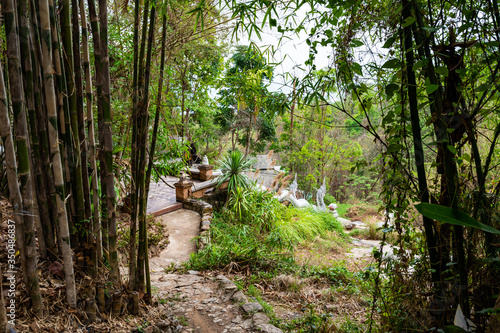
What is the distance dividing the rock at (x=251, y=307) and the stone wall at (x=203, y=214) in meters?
1.69

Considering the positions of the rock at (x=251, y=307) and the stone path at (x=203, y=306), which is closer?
the stone path at (x=203, y=306)

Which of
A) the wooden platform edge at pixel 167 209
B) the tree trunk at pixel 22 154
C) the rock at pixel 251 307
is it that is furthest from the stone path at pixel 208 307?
the wooden platform edge at pixel 167 209

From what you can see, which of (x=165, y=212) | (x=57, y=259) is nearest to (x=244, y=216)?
(x=165, y=212)

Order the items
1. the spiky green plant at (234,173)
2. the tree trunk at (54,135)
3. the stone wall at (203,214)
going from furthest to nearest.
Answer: the spiky green plant at (234,173), the stone wall at (203,214), the tree trunk at (54,135)

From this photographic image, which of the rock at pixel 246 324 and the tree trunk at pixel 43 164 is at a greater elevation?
the tree trunk at pixel 43 164

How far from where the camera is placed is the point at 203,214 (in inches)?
207

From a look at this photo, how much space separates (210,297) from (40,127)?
172 centimetres

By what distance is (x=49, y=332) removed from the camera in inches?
46.8

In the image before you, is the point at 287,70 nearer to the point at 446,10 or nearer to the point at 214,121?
the point at 446,10

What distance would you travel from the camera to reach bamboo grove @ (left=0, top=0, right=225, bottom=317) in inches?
43.0

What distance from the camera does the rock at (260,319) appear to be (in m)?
2.00

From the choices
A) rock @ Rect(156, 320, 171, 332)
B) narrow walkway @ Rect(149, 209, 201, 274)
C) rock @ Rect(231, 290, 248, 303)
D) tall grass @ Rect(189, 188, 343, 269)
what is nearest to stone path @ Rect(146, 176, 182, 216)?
narrow walkway @ Rect(149, 209, 201, 274)

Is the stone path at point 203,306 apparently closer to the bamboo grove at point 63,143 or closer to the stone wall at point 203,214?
the bamboo grove at point 63,143

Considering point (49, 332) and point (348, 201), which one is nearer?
point (49, 332)
